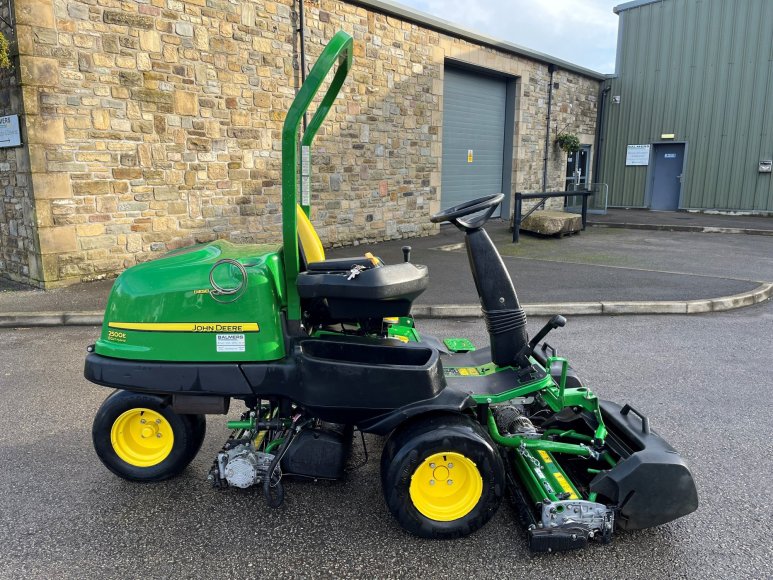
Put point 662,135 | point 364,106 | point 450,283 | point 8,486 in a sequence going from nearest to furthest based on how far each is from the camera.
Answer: point 8,486, point 450,283, point 364,106, point 662,135

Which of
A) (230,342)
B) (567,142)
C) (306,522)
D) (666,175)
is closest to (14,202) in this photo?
(230,342)

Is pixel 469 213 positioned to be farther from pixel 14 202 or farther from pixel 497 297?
pixel 14 202

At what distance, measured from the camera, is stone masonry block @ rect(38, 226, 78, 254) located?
738 cm

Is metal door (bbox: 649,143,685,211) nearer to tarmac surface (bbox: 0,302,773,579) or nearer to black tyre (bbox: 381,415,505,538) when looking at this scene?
tarmac surface (bbox: 0,302,773,579)

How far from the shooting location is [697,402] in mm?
4176

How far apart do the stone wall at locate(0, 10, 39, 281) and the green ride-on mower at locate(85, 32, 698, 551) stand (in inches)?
228

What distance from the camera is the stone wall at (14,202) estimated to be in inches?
282

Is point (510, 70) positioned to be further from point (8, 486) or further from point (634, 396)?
point (8, 486)

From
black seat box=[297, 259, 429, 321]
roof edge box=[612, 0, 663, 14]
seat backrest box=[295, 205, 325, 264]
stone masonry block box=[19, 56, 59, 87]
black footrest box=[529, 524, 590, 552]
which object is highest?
roof edge box=[612, 0, 663, 14]

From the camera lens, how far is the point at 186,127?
28.0 ft

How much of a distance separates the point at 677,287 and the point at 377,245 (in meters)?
5.80

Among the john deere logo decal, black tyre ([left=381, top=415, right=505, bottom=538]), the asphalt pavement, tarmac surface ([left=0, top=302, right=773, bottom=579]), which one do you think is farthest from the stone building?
black tyre ([left=381, top=415, right=505, bottom=538])

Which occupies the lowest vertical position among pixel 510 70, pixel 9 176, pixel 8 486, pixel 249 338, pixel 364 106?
pixel 8 486

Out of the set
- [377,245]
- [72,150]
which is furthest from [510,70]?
[72,150]
